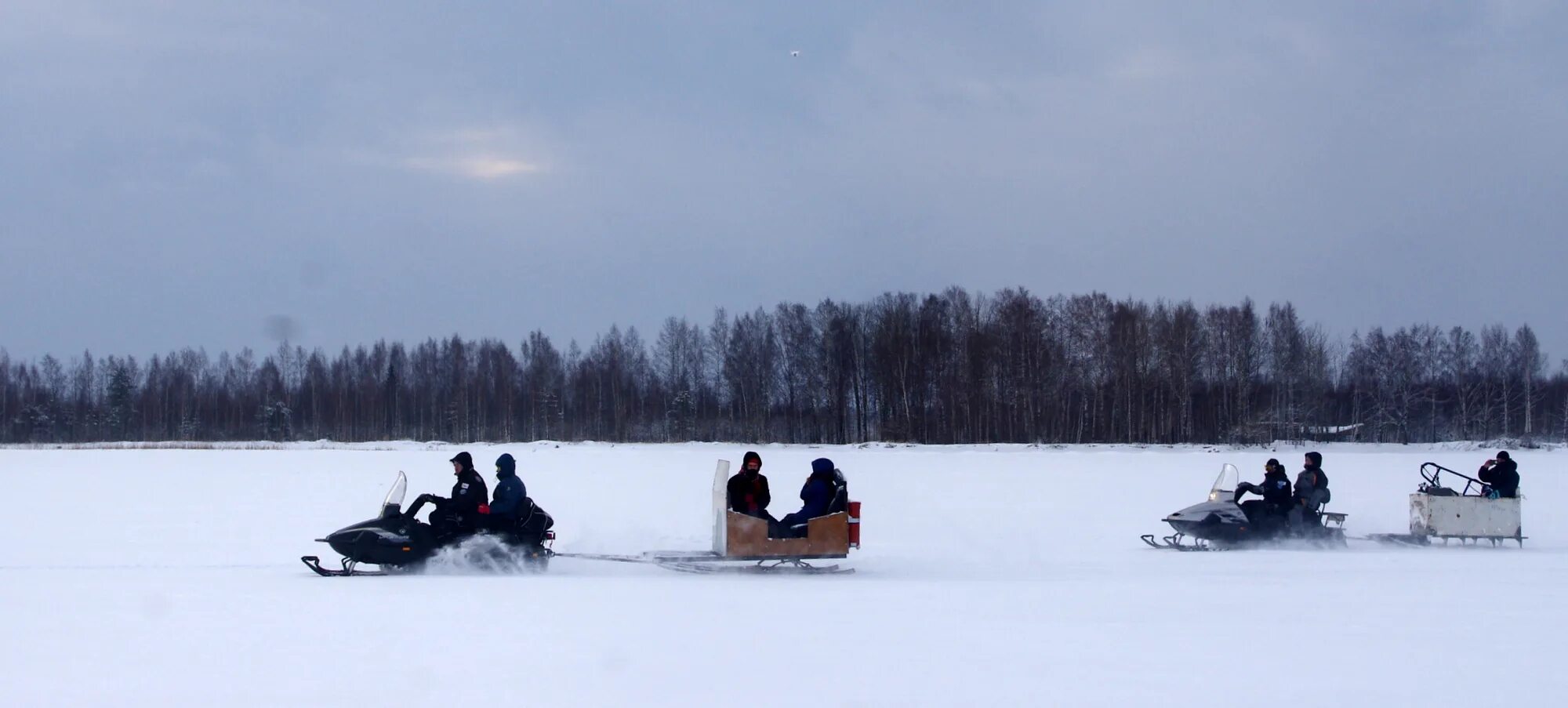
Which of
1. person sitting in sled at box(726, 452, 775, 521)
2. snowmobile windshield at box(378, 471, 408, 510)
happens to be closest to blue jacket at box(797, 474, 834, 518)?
person sitting in sled at box(726, 452, 775, 521)

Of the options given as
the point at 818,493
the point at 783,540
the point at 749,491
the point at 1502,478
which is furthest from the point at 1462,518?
the point at 749,491

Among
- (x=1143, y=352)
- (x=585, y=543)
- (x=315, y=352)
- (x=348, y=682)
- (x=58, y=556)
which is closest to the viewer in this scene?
(x=348, y=682)

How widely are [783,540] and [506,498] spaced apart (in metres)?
2.68

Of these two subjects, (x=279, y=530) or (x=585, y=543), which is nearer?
(x=585, y=543)

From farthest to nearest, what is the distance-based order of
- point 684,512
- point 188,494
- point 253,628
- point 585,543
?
point 188,494 → point 684,512 → point 585,543 → point 253,628

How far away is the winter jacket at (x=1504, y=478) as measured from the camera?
50.9ft

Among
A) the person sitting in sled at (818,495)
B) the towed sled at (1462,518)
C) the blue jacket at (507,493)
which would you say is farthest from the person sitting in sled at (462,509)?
the towed sled at (1462,518)

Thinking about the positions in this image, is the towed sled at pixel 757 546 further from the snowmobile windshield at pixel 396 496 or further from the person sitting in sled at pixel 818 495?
the snowmobile windshield at pixel 396 496

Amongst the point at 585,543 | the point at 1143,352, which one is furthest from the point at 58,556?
the point at 1143,352

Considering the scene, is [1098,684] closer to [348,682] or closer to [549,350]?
[348,682]

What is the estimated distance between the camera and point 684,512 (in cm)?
1880

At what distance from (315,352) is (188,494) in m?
90.1

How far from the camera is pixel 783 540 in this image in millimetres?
11922

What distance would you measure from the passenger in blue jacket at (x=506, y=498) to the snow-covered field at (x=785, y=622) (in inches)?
30.5
